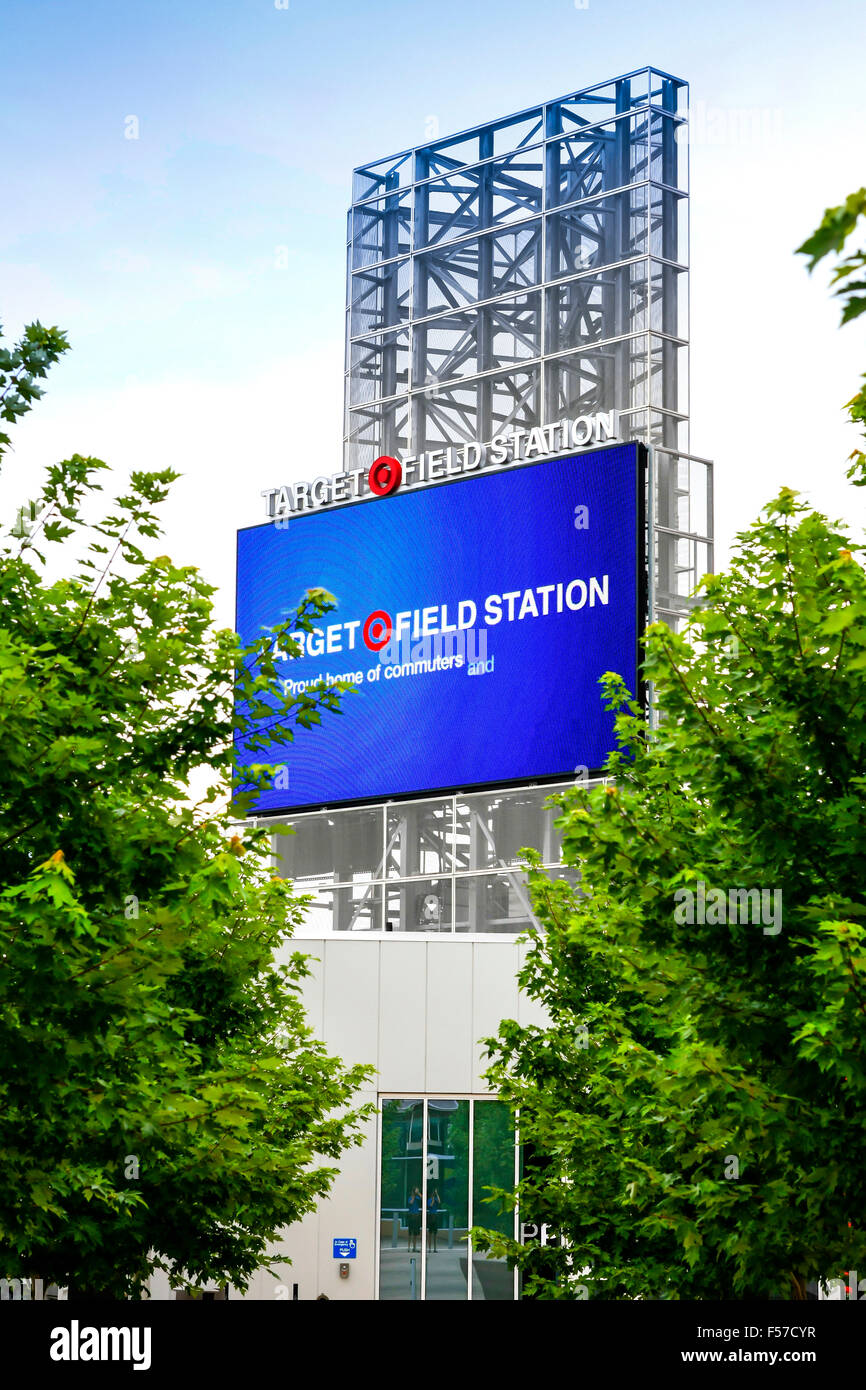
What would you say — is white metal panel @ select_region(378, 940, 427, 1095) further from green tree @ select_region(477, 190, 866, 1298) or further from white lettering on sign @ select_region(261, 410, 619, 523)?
green tree @ select_region(477, 190, 866, 1298)

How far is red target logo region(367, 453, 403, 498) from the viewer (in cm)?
4494

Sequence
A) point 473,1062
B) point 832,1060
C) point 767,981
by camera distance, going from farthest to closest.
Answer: point 473,1062 → point 767,981 → point 832,1060

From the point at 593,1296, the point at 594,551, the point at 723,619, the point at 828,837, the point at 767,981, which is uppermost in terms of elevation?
the point at 594,551

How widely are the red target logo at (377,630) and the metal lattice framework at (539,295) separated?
18.0 feet

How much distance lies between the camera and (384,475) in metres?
45.2

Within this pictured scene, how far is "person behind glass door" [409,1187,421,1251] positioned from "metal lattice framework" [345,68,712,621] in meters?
13.1

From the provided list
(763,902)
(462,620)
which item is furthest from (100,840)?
(462,620)

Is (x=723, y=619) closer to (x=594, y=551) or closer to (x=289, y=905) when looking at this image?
(x=289, y=905)

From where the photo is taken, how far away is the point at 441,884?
43.6 meters

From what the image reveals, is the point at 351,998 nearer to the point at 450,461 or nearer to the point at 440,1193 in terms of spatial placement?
the point at 440,1193

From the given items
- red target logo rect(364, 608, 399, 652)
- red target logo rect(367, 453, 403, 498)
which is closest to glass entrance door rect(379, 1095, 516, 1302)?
red target logo rect(364, 608, 399, 652)

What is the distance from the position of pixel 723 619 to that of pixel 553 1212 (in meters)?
10.4
